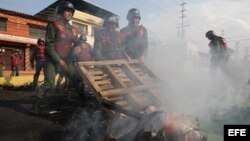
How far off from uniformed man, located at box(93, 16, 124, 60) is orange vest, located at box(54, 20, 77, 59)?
126 centimetres

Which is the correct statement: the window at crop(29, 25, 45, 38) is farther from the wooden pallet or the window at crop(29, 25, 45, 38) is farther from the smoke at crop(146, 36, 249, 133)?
the wooden pallet

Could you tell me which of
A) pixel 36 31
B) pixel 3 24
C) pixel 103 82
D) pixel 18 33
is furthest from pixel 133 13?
pixel 36 31

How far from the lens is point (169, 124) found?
3039 millimetres

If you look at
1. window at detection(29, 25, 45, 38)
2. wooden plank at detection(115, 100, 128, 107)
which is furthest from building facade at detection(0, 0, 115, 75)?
wooden plank at detection(115, 100, 128, 107)

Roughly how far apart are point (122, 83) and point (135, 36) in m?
2.69

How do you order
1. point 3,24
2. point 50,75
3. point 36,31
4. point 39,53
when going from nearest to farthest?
1. point 50,75
2. point 39,53
3. point 3,24
4. point 36,31

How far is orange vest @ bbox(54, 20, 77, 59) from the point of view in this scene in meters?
5.08

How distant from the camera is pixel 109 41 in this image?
21.4 feet

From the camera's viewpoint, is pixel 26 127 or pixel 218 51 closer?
pixel 26 127

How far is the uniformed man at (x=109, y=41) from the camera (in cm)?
647

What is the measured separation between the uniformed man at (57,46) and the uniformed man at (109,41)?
1266mm

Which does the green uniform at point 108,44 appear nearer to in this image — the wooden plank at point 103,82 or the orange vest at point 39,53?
the wooden plank at point 103,82

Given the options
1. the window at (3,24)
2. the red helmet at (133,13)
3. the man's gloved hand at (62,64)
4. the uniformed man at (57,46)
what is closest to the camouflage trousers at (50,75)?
the uniformed man at (57,46)

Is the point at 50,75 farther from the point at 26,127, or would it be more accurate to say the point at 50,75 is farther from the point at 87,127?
the point at 87,127
